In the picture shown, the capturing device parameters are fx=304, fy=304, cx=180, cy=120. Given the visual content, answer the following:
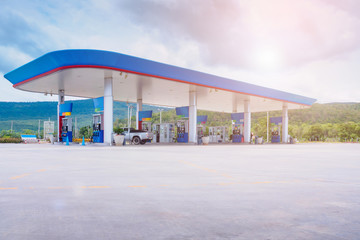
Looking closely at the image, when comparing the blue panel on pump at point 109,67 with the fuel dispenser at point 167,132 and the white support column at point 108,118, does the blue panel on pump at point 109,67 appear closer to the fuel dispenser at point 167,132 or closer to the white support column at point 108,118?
the white support column at point 108,118

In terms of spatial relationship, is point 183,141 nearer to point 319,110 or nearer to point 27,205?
point 27,205

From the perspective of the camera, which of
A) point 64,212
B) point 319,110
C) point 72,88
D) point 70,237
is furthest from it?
point 319,110

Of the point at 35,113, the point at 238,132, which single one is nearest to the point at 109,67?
the point at 238,132

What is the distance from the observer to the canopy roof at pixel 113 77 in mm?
20502

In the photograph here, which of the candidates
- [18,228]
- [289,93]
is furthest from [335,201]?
[289,93]

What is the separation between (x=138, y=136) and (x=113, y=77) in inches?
248

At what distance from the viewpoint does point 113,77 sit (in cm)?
2414

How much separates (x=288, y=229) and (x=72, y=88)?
29.5 meters

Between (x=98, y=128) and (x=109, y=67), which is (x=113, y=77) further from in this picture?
(x=98, y=128)

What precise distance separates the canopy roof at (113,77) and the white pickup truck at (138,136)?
433 cm

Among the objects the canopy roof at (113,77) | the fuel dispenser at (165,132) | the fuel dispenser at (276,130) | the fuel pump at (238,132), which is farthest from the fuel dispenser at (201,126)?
the fuel dispenser at (276,130)

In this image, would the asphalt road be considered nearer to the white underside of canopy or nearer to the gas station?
the gas station

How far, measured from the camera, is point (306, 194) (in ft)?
16.3

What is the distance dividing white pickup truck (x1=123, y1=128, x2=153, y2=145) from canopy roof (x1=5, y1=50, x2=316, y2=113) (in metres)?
4.33
